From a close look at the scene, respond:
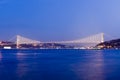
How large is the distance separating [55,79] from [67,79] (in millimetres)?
571

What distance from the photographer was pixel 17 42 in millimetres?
78375

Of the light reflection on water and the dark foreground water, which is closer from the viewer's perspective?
the light reflection on water

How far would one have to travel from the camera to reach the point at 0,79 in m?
18.1

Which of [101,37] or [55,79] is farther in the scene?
[101,37]

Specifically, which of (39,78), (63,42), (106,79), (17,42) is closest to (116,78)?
(106,79)

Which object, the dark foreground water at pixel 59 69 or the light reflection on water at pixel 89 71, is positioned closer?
the light reflection on water at pixel 89 71

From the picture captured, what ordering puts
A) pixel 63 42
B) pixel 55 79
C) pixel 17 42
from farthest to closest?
pixel 17 42 < pixel 63 42 < pixel 55 79

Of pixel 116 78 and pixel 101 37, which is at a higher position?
pixel 101 37

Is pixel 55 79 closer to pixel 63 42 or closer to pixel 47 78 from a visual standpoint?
pixel 47 78

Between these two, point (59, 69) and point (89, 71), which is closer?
point (89, 71)

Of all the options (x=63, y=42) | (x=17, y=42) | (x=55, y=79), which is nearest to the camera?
(x=55, y=79)

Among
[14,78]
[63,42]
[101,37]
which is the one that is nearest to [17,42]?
[63,42]

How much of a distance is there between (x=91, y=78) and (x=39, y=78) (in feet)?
8.13

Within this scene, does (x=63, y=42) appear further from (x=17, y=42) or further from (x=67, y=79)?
(x=67, y=79)
